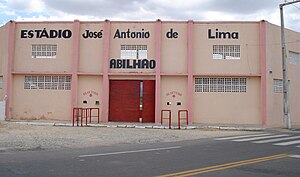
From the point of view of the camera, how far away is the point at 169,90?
25.6 meters

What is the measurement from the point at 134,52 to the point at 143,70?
4.64ft

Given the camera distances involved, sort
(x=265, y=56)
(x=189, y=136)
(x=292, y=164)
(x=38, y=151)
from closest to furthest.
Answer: (x=292, y=164)
(x=38, y=151)
(x=189, y=136)
(x=265, y=56)

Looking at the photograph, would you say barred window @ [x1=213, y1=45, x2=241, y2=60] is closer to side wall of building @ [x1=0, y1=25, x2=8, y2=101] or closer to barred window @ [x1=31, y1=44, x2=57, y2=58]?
barred window @ [x1=31, y1=44, x2=57, y2=58]

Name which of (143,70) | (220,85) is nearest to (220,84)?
(220,85)

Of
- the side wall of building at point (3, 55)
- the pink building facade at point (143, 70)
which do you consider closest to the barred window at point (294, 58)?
the pink building facade at point (143, 70)

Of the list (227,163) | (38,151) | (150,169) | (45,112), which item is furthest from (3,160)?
(45,112)

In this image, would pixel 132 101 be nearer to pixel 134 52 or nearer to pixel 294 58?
pixel 134 52

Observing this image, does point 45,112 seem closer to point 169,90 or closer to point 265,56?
point 169,90

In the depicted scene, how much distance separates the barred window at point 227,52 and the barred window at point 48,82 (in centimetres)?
1027

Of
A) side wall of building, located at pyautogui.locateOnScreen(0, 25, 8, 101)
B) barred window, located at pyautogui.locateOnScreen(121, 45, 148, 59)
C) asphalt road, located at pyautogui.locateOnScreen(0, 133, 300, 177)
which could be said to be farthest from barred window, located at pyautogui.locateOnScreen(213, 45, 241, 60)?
side wall of building, located at pyautogui.locateOnScreen(0, 25, 8, 101)

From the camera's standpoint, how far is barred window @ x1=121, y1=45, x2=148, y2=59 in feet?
84.6

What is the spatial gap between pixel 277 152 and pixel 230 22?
49.6ft

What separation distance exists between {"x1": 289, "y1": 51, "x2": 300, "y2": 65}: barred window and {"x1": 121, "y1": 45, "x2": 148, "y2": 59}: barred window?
10959 millimetres

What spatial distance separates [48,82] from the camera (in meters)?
26.3
